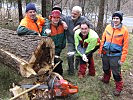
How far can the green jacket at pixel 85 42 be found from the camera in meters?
6.18

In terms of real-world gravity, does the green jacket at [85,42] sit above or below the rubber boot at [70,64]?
above

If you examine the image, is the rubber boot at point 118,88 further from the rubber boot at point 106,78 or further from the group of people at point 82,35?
the rubber boot at point 106,78

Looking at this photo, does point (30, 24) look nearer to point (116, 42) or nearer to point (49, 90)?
point (49, 90)

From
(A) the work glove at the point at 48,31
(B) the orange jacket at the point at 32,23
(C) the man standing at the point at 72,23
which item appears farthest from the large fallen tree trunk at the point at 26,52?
(C) the man standing at the point at 72,23

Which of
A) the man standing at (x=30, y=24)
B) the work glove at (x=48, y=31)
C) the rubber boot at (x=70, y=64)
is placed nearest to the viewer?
the man standing at (x=30, y=24)

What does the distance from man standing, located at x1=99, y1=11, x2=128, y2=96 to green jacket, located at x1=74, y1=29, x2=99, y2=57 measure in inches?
9.6

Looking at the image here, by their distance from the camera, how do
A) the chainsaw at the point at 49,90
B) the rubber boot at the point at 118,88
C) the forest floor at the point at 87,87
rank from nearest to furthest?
the chainsaw at the point at 49,90 < the forest floor at the point at 87,87 < the rubber boot at the point at 118,88

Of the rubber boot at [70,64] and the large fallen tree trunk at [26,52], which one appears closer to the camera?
the large fallen tree trunk at [26,52]

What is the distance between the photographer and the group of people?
18.8 ft

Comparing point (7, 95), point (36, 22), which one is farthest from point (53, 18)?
point (7, 95)

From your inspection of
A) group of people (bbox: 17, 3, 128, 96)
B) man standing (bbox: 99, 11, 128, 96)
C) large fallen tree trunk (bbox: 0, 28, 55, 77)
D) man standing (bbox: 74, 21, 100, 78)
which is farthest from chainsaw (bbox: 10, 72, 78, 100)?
man standing (bbox: 99, 11, 128, 96)

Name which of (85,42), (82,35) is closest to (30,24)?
(82,35)

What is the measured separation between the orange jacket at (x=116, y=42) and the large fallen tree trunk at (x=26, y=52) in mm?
1427

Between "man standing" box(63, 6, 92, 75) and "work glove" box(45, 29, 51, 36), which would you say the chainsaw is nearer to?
"work glove" box(45, 29, 51, 36)
